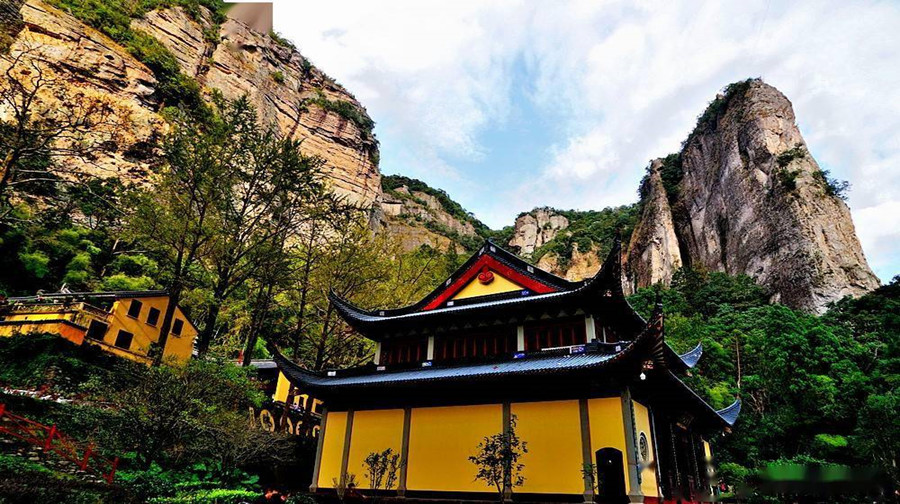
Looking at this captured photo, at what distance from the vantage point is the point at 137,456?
1426 cm

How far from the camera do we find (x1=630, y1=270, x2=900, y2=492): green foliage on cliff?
23203mm

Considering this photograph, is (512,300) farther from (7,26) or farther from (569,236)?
(569,236)

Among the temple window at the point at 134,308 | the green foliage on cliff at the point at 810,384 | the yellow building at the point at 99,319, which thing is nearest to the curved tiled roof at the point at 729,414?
the green foliage on cliff at the point at 810,384

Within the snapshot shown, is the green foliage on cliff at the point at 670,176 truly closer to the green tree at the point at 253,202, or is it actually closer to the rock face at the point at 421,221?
the rock face at the point at 421,221

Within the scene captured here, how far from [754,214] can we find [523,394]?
191 ft

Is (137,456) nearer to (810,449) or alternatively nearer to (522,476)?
(522,476)

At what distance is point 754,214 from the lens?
59906 millimetres

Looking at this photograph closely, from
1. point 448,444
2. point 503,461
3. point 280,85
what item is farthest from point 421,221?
point 503,461

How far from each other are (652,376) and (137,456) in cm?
1501

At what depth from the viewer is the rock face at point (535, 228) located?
113938 mm

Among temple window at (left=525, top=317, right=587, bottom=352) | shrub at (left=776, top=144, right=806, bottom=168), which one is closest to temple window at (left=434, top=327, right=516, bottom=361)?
temple window at (left=525, top=317, right=587, bottom=352)

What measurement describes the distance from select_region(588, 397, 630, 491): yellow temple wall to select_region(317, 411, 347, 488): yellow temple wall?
862 centimetres

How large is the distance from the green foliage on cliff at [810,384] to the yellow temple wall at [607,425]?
10041 mm

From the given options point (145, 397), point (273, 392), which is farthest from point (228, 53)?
point (145, 397)
